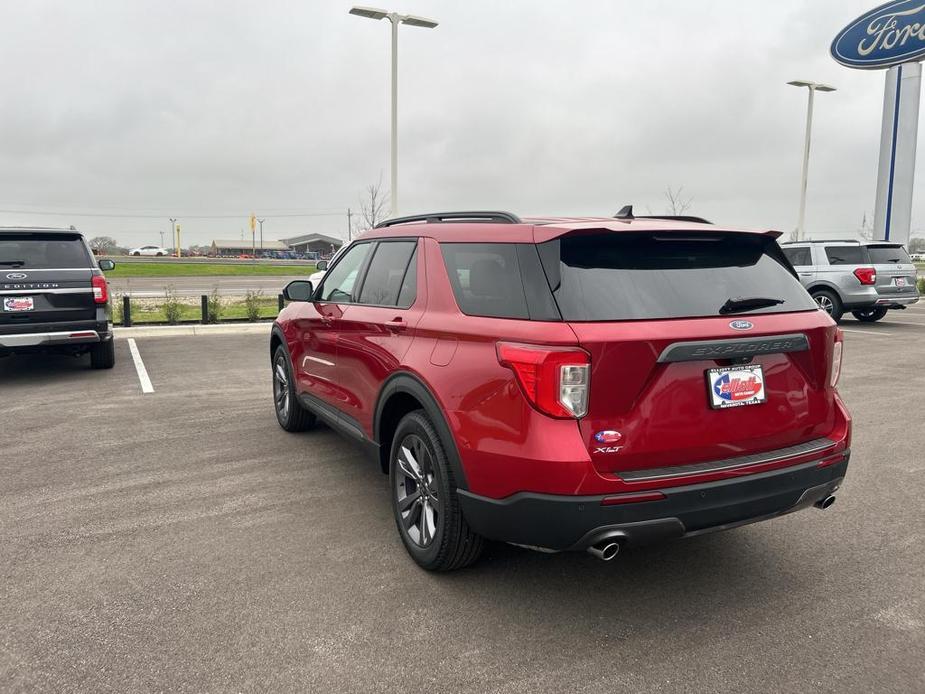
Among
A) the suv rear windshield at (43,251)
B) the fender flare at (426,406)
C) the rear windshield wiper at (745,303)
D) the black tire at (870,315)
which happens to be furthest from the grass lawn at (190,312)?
the black tire at (870,315)

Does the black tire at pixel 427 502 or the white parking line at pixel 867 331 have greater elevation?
the black tire at pixel 427 502

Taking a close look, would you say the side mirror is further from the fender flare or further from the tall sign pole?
the tall sign pole

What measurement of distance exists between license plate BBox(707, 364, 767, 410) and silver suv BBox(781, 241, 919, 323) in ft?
42.4

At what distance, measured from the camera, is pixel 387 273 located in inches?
162

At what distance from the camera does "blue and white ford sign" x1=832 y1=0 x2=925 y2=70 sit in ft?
71.8

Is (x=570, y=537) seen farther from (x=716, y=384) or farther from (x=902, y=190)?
(x=902, y=190)

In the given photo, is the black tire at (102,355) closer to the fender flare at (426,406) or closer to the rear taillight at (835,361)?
the fender flare at (426,406)

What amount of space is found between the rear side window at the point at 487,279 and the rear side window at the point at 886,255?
14.3m

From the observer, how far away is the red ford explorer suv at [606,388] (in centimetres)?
267

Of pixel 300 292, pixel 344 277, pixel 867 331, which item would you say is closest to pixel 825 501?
pixel 344 277

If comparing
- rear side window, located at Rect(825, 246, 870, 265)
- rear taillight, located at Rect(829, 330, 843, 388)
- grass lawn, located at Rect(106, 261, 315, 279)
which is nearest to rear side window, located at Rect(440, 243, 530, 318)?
rear taillight, located at Rect(829, 330, 843, 388)

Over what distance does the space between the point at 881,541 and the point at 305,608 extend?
306cm

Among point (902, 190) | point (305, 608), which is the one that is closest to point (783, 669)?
point (305, 608)

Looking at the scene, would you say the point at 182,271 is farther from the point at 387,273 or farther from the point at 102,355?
the point at 387,273
